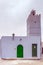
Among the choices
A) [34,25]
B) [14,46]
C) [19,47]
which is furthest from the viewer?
[34,25]

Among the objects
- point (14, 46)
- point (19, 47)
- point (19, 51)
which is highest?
point (14, 46)

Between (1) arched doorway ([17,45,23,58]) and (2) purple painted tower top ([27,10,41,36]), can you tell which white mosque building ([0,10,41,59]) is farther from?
(2) purple painted tower top ([27,10,41,36])

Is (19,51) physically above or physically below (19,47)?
below

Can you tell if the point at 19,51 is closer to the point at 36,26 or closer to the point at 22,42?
the point at 22,42

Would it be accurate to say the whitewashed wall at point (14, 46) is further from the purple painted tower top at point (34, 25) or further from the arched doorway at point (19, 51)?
the purple painted tower top at point (34, 25)

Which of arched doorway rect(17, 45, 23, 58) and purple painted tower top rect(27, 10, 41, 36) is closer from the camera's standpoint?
arched doorway rect(17, 45, 23, 58)

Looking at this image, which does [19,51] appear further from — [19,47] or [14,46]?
[14,46]

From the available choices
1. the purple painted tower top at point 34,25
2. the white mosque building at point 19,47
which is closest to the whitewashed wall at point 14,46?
the white mosque building at point 19,47

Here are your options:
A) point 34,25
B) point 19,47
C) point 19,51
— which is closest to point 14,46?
point 19,47

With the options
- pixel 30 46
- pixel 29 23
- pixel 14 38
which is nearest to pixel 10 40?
pixel 14 38

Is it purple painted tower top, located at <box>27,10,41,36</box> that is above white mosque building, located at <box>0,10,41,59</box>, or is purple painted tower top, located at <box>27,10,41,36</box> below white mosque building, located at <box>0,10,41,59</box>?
above

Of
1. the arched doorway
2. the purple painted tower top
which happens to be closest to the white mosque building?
the arched doorway

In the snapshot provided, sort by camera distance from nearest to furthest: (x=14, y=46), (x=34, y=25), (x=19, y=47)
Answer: (x=14, y=46), (x=19, y=47), (x=34, y=25)

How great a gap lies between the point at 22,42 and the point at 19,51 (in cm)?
123
